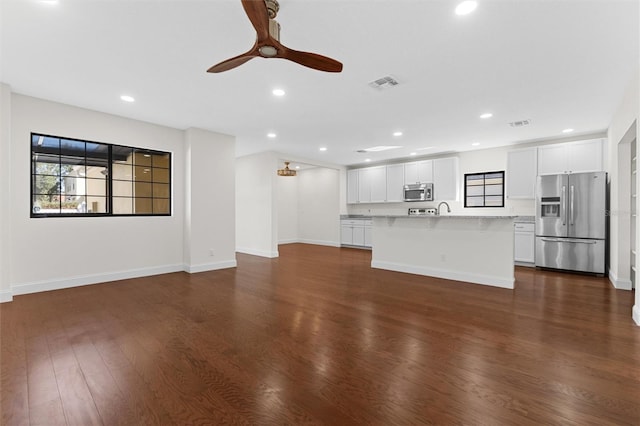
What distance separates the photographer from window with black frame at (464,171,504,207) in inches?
269

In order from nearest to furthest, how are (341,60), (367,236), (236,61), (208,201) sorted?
1. (236,61)
2. (341,60)
3. (208,201)
4. (367,236)

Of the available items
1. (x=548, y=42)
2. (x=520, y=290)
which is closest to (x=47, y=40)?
(x=548, y=42)

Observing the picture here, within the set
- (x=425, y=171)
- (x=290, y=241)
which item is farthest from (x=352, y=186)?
(x=290, y=241)

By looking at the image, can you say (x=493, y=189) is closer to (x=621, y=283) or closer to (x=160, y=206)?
(x=621, y=283)

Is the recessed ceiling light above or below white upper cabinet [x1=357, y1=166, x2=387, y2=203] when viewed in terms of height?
above

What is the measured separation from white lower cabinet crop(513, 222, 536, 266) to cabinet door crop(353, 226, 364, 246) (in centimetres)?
395

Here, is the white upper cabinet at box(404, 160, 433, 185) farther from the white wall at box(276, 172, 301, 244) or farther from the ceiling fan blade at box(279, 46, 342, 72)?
the ceiling fan blade at box(279, 46, 342, 72)

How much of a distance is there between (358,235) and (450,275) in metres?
4.11

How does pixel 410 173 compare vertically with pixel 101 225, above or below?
above

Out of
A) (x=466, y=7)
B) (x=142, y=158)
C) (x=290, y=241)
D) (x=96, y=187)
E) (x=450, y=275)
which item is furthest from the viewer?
(x=290, y=241)

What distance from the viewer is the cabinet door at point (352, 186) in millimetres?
9281

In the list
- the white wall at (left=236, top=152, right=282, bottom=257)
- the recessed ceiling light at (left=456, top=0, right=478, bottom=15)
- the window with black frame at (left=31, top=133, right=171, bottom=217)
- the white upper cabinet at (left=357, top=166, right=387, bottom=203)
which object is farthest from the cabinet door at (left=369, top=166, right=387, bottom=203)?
the recessed ceiling light at (left=456, top=0, right=478, bottom=15)

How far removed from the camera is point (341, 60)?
2.91m

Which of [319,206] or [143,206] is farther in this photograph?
[319,206]
